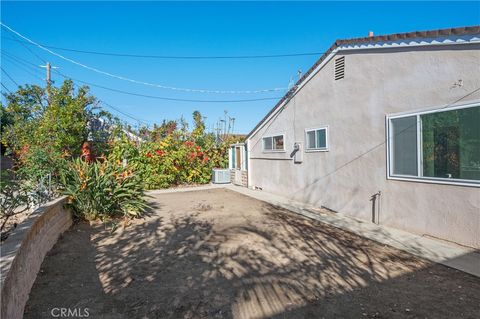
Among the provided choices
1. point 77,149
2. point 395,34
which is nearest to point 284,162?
point 395,34

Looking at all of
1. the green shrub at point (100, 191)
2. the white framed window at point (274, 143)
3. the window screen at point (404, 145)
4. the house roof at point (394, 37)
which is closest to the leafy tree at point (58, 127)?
the green shrub at point (100, 191)

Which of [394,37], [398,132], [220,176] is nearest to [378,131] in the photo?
[398,132]

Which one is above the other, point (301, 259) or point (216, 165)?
point (216, 165)

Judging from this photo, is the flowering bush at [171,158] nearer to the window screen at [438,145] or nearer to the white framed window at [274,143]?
the white framed window at [274,143]

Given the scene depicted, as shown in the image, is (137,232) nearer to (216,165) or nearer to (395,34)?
(395,34)

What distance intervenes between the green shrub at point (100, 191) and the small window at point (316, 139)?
5.21 m

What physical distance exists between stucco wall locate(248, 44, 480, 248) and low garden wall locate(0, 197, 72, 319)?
20.3 ft

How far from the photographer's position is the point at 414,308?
10.4ft

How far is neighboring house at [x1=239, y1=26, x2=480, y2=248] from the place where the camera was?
486cm

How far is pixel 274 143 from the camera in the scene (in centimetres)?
1171

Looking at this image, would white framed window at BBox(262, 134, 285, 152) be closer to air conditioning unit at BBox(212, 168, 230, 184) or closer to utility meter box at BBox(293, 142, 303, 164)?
utility meter box at BBox(293, 142, 303, 164)

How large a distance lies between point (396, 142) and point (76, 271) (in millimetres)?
6252
